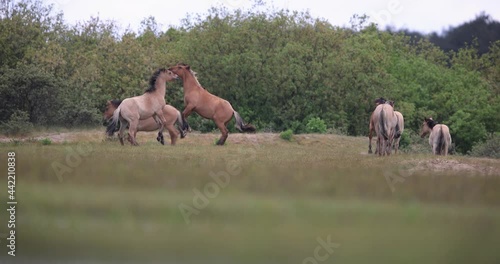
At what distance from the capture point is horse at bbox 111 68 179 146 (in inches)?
891

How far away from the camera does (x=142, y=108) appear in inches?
899

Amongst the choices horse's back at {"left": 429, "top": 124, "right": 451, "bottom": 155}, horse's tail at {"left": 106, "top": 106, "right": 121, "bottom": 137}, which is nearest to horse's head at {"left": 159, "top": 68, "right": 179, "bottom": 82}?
horse's tail at {"left": 106, "top": 106, "right": 121, "bottom": 137}

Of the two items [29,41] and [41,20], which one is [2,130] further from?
[41,20]

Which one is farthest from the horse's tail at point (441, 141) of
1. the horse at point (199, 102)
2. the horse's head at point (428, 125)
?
the horse at point (199, 102)

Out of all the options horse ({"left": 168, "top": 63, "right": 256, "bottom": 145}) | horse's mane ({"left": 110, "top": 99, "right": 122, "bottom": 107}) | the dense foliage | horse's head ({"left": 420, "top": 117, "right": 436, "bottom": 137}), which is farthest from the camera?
the dense foliage

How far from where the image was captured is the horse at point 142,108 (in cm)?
2262

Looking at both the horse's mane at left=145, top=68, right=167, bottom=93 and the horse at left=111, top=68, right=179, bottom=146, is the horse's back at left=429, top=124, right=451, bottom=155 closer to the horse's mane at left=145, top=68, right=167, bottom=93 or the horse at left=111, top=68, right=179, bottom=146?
the horse at left=111, top=68, right=179, bottom=146

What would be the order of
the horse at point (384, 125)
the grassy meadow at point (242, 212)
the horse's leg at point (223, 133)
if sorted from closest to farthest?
the grassy meadow at point (242, 212), the horse at point (384, 125), the horse's leg at point (223, 133)

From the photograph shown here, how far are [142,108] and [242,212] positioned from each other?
9.20m

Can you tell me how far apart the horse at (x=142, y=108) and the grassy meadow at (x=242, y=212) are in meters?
4.54

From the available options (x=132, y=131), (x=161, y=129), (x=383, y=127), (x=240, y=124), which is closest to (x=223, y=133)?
(x=240, y=124)

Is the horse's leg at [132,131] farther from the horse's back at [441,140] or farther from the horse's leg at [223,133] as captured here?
the horse's back at [441,140]

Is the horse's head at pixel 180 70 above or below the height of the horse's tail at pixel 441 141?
above

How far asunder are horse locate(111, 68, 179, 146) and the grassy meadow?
4.54m
